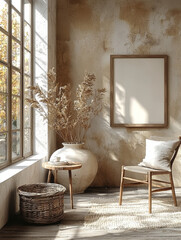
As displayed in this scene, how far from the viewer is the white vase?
16.0 ft

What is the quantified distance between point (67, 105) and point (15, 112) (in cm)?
113

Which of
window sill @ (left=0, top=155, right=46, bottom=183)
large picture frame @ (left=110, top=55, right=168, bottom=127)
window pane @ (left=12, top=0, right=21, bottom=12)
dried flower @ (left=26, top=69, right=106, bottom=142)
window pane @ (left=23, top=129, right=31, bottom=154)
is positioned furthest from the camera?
large picture frame @ (left=110, top=55, right=168, bottom=127)

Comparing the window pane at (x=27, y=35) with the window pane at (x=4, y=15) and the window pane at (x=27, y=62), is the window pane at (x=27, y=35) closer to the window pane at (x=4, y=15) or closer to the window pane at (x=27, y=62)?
the window pane at (x=27, y=62)

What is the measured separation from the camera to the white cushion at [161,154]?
14.1 feet

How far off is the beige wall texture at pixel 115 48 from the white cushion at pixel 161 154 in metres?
1.15

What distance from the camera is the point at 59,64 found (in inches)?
223

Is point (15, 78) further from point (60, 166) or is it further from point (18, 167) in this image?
point (60, 166)

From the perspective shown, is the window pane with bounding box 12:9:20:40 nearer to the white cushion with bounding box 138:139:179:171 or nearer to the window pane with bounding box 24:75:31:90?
the window pane with bounding box 24:75:31:90

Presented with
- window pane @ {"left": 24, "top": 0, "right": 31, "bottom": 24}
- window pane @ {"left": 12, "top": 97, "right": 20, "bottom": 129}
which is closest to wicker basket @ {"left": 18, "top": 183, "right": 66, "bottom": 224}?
window pane @ {"left": 12, "top": 97, "right": 20, "bottom": 129}

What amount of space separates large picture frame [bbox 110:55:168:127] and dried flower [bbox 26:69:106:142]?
332 millimetres

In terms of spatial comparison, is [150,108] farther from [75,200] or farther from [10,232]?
[10,232]

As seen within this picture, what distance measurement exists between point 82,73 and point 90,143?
1.18m

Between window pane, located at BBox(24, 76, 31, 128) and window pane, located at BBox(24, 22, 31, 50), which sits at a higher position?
window pane, located at BBox(24, 22, 31, 50)

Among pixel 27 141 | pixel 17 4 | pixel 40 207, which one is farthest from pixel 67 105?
pixel 40 207
